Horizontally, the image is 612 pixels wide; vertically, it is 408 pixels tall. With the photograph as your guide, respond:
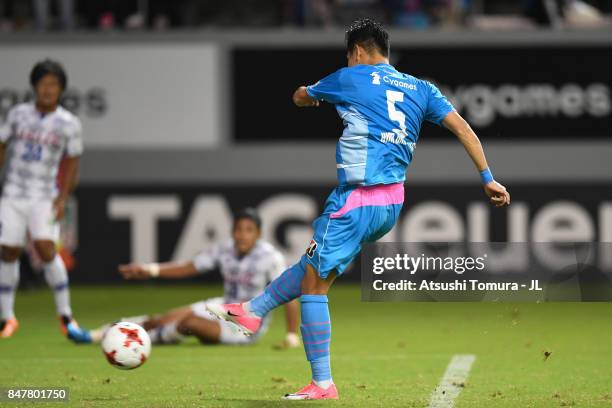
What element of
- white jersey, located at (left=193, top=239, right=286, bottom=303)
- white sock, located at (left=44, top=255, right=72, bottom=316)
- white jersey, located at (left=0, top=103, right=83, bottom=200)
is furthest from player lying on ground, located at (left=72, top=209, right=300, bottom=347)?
white jersey, located at (left=0, top=103, right=83, bottom=200)

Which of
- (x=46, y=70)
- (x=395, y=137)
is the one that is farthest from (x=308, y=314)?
(x=46, y=70)

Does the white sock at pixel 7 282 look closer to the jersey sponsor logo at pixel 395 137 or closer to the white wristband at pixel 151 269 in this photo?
the white wristband at pixel 151 269

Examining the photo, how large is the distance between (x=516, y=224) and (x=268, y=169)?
3.07m

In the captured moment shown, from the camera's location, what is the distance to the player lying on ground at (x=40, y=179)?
33.3 ft

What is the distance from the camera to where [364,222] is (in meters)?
6.55

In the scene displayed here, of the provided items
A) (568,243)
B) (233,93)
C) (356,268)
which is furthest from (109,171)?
(568,243)

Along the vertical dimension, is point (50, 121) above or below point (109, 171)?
above

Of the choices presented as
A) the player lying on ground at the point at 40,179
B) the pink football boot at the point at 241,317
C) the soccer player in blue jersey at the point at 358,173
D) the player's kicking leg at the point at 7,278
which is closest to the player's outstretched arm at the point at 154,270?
the player lying on ground at the point at 40,179

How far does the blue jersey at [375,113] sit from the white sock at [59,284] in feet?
13.4

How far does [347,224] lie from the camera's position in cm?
654

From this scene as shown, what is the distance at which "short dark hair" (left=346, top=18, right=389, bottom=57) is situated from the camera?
662cm

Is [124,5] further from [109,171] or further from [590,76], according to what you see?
[590,76]

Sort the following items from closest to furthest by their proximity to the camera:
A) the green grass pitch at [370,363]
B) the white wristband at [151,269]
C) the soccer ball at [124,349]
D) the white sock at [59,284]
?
the green grass pitch at [370,363] < the soccer ball at [124,349] < the white wristband at [151,269] < the white sock at [59,284]

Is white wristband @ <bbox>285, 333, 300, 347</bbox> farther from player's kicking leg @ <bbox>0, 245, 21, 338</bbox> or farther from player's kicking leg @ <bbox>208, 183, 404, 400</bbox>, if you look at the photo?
player's kicking leg @ <bbox>208, 183, 404, 400</bbox>
